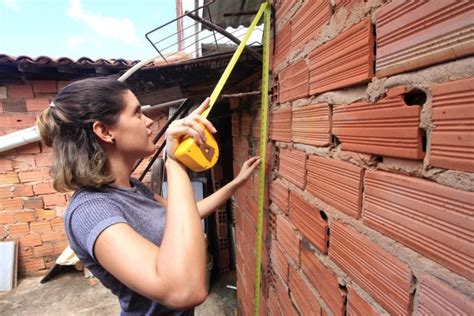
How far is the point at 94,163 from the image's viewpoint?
1062 mm

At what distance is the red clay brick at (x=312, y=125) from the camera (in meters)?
0.87

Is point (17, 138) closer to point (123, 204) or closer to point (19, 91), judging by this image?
point (19, 91)

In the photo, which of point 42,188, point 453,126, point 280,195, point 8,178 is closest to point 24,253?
point 42,188

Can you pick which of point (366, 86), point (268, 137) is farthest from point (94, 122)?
point (366, 86)

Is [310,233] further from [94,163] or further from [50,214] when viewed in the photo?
[50,214]

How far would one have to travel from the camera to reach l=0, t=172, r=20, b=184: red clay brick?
395cm

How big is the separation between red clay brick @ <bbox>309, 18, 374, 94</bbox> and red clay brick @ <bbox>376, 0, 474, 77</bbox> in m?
0.04

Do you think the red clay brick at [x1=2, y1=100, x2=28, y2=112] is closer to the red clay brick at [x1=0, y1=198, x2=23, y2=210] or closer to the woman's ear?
the red clay brick at [x1=0, y1=198, x2=23, y2=210]

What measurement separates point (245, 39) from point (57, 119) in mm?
825

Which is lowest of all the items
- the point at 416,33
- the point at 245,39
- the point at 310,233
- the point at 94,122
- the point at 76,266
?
the point at 76,266

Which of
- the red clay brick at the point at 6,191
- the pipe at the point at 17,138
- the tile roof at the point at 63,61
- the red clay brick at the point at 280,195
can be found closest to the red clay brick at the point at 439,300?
the red clay brick at the point at 280,195

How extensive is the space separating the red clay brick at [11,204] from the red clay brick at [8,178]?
0.90 ft

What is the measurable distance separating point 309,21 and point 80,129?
942 mm

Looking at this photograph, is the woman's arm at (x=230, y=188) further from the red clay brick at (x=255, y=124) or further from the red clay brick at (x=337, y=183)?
the red clay brick at (x=337, y=183)
